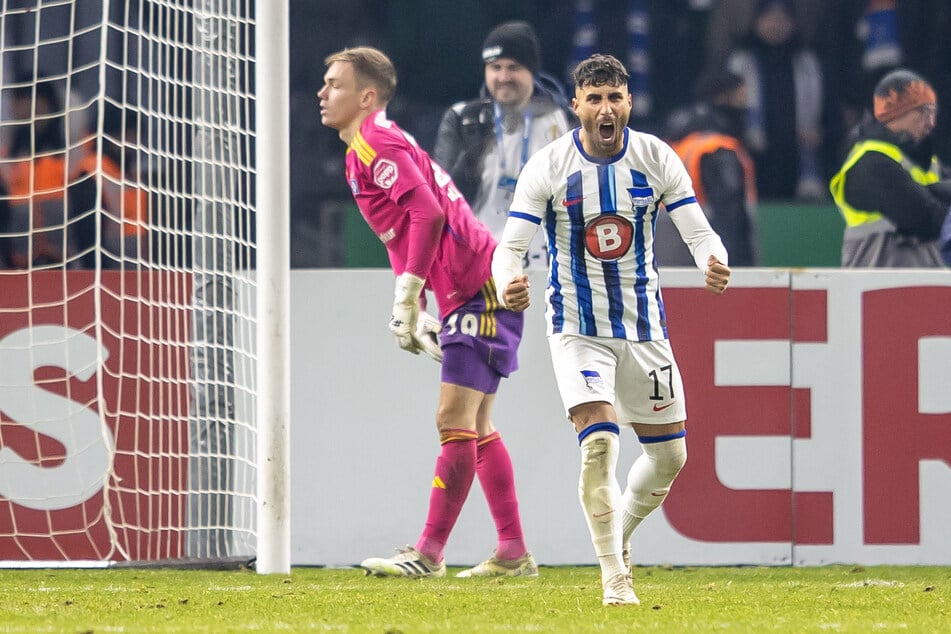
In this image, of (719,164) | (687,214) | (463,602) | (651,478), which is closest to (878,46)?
(719,164)

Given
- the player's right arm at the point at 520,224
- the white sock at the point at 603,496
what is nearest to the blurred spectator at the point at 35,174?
the player's right arm at the point at 520,224

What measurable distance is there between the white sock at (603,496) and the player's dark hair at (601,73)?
1018 millimetres

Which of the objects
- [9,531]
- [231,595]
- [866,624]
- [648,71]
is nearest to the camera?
[866,624]

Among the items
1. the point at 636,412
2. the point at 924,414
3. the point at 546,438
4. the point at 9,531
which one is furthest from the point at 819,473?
the point at 9,531

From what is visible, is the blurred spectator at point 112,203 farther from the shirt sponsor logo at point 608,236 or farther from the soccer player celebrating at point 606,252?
the shirt sponsor logo at point 608,236

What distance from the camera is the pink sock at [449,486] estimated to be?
5.40 meters

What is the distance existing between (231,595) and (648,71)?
5075mm

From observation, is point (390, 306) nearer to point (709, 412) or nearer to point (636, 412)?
point (709, 412)

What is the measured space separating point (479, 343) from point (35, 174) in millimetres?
3516

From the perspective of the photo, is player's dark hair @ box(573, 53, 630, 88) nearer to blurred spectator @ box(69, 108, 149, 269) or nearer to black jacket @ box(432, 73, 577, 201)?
blurred spectator @ box(69, 108, 149, 269)

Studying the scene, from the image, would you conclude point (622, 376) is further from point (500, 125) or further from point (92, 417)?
point (500, 125)

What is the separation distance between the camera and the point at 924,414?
6094mm

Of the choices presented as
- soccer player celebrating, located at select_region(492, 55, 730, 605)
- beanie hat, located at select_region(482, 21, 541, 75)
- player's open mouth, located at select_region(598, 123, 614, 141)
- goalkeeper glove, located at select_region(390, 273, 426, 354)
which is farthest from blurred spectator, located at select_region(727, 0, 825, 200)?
player's open mouth, located at select_region(598, 123, 614, 141)

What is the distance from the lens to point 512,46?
768 cm
